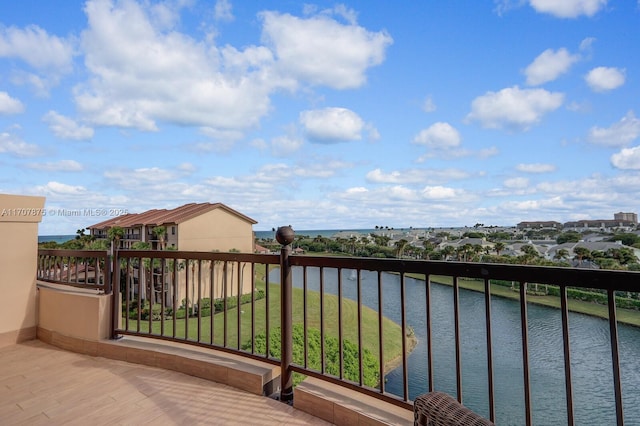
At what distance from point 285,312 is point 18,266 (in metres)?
3.16

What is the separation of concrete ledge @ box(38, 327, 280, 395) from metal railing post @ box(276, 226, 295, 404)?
0.13 m

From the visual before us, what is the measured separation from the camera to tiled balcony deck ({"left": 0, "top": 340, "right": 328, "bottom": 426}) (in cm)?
193

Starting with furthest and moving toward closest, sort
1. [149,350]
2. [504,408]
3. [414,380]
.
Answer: [414,380] → [504,408] → [149,350]

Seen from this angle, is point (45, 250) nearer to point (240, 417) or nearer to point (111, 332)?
A: point (111, 332)

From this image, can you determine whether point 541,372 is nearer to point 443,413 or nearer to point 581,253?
point 581,253

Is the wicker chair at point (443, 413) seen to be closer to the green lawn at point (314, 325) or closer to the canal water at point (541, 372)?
the canal water at point (541, 372)

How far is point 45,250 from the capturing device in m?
3.78

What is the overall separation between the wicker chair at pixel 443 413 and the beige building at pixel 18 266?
4176 millimetres

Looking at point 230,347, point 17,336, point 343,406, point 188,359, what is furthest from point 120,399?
point 17,336

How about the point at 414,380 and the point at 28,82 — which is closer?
the point at 28,82

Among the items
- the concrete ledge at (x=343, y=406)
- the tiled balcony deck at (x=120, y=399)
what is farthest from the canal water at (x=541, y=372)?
the concrete ledge at (x=343, y=406)

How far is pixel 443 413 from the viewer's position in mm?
721

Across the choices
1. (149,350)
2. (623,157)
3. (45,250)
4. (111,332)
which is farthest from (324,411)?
(623,157)

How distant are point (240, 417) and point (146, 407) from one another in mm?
612
